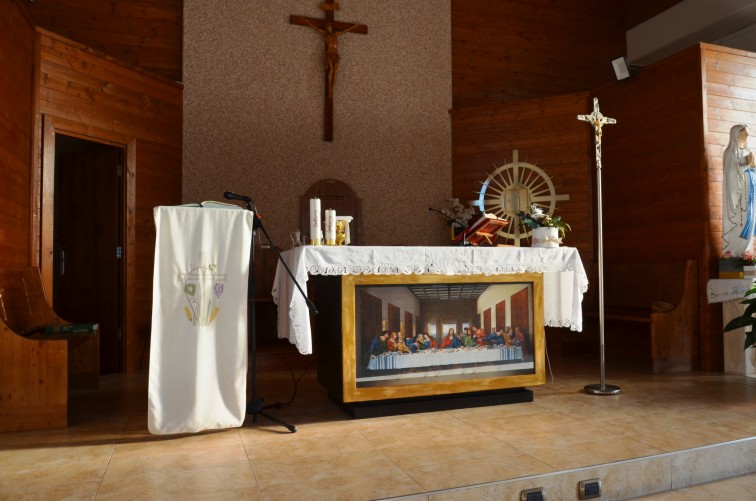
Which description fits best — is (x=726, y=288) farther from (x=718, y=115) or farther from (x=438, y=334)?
(x=438, y=334)

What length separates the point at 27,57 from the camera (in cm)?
459

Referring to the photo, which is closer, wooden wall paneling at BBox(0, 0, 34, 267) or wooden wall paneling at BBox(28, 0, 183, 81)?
wooden wall paneling at BBox(0, 0, 34, 267)

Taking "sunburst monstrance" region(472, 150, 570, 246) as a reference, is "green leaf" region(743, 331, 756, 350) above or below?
below

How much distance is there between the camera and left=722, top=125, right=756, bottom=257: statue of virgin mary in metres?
4.99

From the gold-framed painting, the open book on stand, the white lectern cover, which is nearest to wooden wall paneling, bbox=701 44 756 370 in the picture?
the gold-framed painting

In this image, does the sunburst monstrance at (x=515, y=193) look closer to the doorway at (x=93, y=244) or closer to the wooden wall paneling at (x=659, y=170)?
the wooden wall paneling at (x=659, y=170)

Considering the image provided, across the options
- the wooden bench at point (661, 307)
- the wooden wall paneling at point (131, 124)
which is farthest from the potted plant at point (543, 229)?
the wooden wall paneling at point (131, 124)

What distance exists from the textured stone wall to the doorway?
2.95 ft

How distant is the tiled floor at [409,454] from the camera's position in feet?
8.00

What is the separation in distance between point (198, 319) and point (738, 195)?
4.64 meters

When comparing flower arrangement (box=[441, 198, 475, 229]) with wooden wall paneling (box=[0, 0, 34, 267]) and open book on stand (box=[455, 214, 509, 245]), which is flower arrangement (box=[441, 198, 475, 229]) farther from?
wooden wall paneling (box=[0, 0, 34, 267])

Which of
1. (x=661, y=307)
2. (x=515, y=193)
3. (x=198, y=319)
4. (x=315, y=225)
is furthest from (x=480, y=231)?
(x=515, y=193)

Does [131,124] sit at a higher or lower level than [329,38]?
lower

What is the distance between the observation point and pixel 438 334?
3.71 meters
